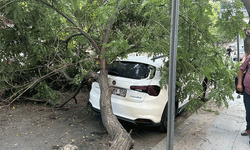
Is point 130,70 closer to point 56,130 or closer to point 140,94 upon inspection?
point 140,94

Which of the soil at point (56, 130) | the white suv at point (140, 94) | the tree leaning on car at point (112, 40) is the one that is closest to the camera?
the tree leaning on car at point (112, 40)

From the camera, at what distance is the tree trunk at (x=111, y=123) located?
119 inches

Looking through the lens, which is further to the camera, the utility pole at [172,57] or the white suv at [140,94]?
the white suv at [140,94]

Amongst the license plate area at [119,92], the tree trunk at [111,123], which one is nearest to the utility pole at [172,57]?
the tree trunk at [111,123]

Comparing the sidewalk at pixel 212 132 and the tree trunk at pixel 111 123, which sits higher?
the tree trunk at pixel 111 123

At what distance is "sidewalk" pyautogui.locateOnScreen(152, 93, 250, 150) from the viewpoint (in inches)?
148

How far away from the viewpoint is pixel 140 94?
3.88 metres

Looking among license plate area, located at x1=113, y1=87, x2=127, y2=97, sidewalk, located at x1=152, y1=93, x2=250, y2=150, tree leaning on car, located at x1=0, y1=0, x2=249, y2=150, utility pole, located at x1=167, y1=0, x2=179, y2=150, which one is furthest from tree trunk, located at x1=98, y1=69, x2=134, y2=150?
utility pole, located at x1=167, y1=0, x2=179, y2=150

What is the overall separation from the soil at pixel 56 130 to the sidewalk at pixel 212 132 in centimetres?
34

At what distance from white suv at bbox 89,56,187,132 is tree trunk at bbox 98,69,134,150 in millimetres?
203

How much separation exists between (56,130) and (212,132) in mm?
3328

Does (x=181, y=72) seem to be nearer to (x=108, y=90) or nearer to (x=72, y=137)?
(x=108, y=90)

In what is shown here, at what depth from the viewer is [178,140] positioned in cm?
399

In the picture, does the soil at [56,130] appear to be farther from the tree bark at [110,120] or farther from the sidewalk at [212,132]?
the tree bark at [110,120]
